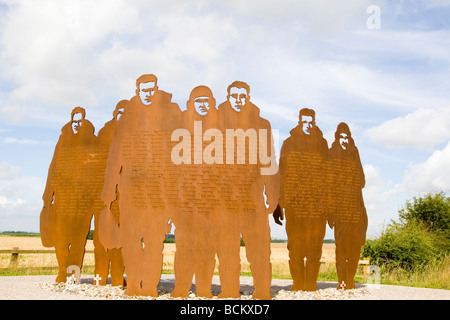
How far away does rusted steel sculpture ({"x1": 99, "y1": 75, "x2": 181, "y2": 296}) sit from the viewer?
27.1 feet

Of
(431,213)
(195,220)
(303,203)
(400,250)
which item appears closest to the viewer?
(195,220)

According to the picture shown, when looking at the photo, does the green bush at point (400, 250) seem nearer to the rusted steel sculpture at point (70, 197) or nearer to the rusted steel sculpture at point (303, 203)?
the rusted steel sculpture at point (303, 203)

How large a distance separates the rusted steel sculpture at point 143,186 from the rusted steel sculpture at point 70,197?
5.17 feet

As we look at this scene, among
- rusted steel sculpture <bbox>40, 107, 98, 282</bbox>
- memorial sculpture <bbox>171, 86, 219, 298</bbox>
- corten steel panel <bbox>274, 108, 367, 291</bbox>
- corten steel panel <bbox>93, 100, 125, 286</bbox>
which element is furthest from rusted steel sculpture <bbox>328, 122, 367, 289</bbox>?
rusted steel sculpture <bbox>40, 107, 98, 282</bbox>

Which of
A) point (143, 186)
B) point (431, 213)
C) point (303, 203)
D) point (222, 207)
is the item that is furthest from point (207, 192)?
point (431, 213)

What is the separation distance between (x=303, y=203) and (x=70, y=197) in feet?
16.6

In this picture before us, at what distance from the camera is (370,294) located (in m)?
9.69

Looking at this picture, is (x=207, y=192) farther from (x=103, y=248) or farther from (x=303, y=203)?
(x=103, y=248)

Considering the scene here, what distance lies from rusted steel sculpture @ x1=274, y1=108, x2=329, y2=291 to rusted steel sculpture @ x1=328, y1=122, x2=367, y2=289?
37cm

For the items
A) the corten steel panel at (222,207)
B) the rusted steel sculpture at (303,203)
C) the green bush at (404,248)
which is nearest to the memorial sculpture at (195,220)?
the corten steel panel at (222,207)

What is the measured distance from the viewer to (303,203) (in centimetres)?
917

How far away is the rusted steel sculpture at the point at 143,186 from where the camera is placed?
325 inches

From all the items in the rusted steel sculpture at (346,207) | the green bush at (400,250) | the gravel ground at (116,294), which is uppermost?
the rusted steel sculpture at (346,207)
